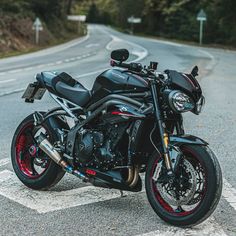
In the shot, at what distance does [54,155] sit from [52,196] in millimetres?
406

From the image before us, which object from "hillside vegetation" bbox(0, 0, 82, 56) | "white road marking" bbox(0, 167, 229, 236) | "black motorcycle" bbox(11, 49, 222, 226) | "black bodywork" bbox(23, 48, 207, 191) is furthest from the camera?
"hillside vegetation" bbox(0, 0, 82, 56)

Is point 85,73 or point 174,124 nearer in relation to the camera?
point 174,124

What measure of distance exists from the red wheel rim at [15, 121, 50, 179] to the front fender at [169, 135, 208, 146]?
1.63 m

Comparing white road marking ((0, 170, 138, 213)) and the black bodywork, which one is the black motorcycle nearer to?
the black bodywork

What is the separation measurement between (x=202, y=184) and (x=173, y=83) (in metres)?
0.86

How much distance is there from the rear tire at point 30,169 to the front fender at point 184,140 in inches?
52.9

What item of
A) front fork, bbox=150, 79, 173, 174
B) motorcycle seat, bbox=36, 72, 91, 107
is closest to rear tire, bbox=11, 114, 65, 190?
motorcycle seat, bbox=36, 72, 91, 107

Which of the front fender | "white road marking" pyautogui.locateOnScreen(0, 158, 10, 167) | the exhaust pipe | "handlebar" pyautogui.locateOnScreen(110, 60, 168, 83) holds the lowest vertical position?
"white road marking" pyautogui.locateOnScreen(0, 158, 10, 167)

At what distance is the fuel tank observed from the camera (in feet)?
15.4

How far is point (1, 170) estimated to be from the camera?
6133mm

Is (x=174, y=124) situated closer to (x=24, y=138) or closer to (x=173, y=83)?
(x=173, y=83)

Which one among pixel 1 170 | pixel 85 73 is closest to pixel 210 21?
pixel 85 73

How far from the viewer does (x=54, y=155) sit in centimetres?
520

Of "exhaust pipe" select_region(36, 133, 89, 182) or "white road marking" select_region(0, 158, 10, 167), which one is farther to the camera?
"white road marking" select_region(0, 158, 10, 167)
